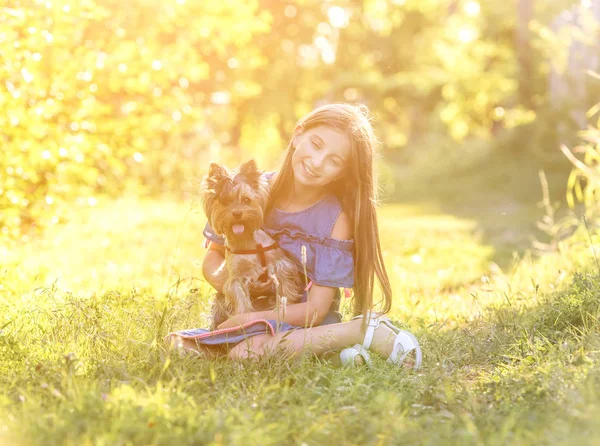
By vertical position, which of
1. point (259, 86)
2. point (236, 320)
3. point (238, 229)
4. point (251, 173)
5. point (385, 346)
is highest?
point (259, 86)

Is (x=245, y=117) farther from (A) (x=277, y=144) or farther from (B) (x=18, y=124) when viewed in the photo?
(B) (x=18, y=124)

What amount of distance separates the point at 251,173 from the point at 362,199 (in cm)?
77

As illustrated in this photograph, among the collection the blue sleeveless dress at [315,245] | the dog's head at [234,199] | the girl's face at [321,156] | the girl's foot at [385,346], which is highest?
the girl's face at [321,156]

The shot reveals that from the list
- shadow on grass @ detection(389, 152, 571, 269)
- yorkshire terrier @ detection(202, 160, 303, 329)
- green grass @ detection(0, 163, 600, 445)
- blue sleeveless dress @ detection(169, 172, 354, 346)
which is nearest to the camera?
green grass @ detection(0, 163, 600, 445)

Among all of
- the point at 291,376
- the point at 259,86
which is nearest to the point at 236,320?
the point at 291,376

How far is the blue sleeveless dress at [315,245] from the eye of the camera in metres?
4.57

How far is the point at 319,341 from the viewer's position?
451 cm

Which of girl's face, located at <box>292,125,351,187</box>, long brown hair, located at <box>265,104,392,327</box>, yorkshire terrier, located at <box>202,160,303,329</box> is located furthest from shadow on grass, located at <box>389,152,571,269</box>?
yorkshire terrier, located at <box>202,160,303,329</box>

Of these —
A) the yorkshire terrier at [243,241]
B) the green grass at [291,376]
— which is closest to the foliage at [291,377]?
the green grass at [291,376]

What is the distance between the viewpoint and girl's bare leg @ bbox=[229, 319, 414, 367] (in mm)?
4285

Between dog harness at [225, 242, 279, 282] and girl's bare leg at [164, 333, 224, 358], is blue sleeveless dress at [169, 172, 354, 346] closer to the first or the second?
girl's bare leg at [164, 333, 224, 358]

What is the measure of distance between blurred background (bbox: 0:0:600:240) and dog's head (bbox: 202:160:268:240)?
889 mm

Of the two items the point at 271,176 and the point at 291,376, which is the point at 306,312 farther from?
the point at 271,176

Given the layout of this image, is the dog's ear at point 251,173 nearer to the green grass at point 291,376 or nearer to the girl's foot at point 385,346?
the green grass at point 291,376
